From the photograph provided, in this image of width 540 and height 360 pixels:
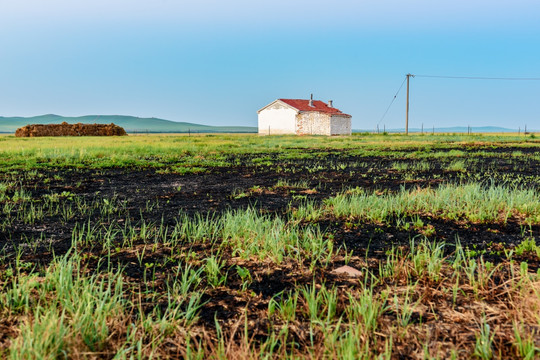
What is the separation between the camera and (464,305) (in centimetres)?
246

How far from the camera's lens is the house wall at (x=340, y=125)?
5937cm

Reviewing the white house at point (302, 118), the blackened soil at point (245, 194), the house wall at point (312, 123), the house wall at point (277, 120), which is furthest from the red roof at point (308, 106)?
the blackened soil at point (245, 194)

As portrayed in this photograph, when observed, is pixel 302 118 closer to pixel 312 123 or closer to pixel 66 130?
pixel 312 123

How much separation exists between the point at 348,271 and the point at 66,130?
185 feet

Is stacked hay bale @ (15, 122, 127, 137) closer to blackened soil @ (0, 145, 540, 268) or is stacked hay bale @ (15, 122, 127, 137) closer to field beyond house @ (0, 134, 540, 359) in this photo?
blackened soil @ (0, 145, 540, 268)

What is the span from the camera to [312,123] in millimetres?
59531

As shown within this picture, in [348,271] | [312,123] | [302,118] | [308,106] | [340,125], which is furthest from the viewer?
[340,125]

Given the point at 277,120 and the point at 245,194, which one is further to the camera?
the point at 277,120

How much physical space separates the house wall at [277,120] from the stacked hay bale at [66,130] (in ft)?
77.0

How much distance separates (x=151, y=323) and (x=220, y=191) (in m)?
5.36

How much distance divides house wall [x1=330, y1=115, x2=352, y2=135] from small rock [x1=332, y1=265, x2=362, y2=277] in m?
57.3

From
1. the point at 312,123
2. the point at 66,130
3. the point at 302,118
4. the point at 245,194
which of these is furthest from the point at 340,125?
the point at 245,194

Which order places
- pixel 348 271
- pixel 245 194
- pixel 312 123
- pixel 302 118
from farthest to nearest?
pixel 312 123
pixel 302 118
pixel 245 194
pixel 348 271

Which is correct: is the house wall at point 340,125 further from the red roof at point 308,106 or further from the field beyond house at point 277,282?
the field beyond house at point 277,282
